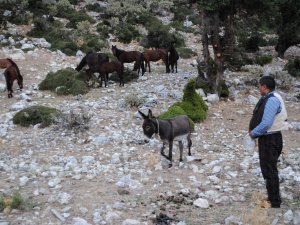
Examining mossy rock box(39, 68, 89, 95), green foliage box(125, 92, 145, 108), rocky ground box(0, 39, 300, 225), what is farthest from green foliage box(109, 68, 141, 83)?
green foliage box(125, 92, 145, 108)

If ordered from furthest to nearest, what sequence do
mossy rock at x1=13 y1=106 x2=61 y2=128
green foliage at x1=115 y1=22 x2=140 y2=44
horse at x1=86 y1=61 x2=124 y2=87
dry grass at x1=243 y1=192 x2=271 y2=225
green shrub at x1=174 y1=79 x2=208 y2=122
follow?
1. green foliage at x1=115 y1=22 x2=140 y2=44
2. horse at x1=86 y1=61 x2=124 y2=87
3. green shrub at x1=174 y1=79 x2=208 y2=122
4. mossy rock at x1=13 y1=106 x2=61 y2=128
5. dry grass at x1=243 y1=192 x2=271 y2=225

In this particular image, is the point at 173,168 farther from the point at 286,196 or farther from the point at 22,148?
the point at 22,148

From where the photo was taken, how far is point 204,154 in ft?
36.6

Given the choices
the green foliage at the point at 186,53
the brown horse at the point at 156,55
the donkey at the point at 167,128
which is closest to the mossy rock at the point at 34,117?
the donkey at the point at 167,128

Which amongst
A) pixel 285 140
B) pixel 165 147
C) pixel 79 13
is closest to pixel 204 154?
pixel 165 147

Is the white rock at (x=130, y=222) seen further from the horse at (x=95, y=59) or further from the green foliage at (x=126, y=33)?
the green foliage at (x=126, y=33)

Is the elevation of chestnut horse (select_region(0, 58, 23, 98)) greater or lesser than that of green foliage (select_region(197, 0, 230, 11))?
lesser

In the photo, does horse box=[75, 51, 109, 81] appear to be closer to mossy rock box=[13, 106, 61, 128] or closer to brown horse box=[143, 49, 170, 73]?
brown horse box=[143, 49, 170, 73]

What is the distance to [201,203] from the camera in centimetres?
819

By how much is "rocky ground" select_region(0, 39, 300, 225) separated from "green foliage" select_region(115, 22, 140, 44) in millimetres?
11146

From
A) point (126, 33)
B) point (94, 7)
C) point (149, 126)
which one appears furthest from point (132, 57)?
point (94, 7)

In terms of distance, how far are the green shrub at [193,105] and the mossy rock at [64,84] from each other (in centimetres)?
445

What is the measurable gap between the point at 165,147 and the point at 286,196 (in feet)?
11.8

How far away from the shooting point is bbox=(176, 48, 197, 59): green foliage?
24837mm
